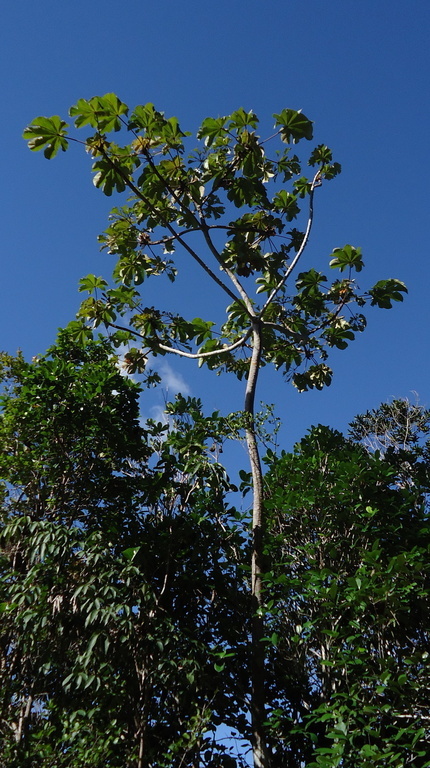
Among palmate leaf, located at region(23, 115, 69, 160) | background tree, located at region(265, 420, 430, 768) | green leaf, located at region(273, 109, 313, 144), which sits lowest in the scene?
background tree, located at region(265, 420, 430, 768)

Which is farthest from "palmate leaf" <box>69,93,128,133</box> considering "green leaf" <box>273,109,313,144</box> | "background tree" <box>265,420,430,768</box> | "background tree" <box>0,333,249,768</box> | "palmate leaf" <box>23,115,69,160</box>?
"background tree" <box>265,420,430,768</box>

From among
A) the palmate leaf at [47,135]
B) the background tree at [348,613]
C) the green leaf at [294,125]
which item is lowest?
the background tree at [348,613]

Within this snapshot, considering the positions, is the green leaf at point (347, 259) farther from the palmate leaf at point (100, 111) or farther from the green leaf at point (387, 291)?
the palmate leaf at point (100, 111)

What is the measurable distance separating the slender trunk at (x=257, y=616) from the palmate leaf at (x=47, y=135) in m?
3.11

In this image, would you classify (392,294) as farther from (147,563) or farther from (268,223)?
(147,563)

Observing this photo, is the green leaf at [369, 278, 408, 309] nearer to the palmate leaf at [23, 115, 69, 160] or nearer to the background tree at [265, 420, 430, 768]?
the background tree at [265, 420, 430, 768]

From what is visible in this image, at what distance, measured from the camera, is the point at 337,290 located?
7387mm

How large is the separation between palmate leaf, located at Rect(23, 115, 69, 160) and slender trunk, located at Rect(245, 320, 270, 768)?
3.11m

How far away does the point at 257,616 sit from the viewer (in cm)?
478

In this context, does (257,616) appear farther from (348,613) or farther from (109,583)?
(109,583)

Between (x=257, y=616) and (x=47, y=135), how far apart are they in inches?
186

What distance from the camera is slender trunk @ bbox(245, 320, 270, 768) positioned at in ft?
14.5

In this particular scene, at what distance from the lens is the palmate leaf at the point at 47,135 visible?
18.9 feet

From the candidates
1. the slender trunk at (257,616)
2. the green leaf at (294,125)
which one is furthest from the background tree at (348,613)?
the green leaf at (294,125)
